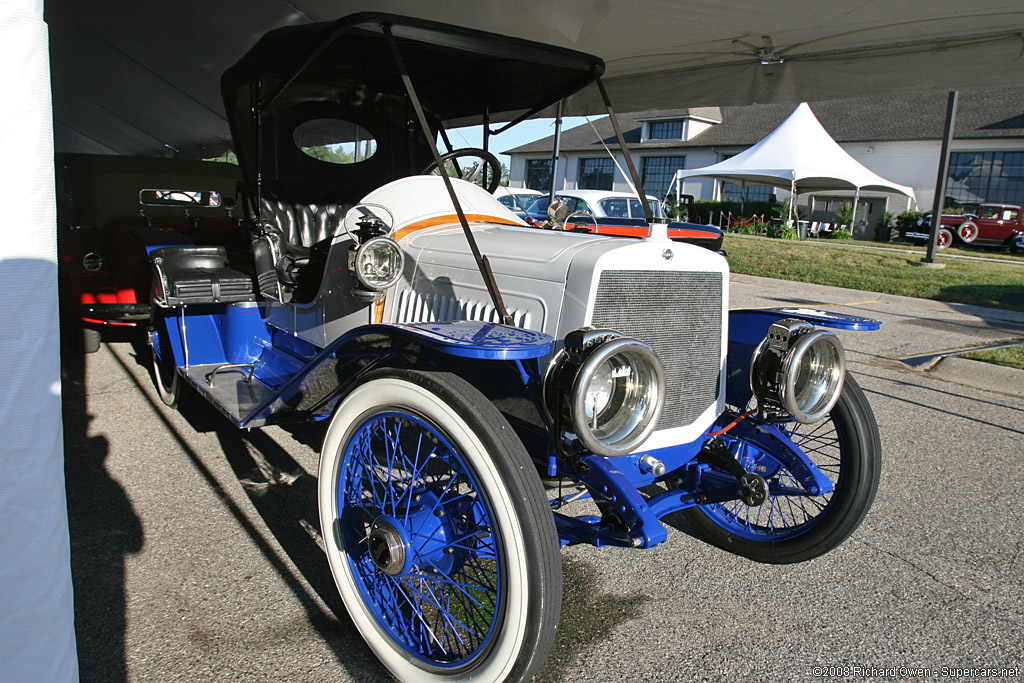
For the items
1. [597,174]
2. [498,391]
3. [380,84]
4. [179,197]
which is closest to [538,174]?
[597,174]

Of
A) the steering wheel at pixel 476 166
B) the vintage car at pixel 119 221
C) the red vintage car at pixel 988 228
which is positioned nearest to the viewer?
the steering wheel at pixel 476 166

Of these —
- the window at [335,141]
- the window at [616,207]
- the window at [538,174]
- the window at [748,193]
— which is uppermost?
the window at [538,174]

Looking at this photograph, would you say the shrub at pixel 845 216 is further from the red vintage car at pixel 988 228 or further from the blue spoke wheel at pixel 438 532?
the blue spoke wheel at pixel 438 532

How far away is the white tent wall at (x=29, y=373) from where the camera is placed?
1106mm

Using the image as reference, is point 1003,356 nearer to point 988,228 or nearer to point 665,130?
point 988,228

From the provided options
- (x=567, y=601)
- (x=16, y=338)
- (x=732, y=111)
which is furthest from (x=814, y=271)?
(x=732, y=111)

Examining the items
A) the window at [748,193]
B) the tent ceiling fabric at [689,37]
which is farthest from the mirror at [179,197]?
the window at [748,193]

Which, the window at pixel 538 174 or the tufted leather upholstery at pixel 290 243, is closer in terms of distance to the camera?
the tufted leather upholstery at pixel 290 243

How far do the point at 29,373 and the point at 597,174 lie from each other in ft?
119

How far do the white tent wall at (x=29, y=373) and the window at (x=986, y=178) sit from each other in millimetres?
32344

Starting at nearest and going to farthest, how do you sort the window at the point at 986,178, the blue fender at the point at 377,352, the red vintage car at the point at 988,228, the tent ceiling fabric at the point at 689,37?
1. the blue fender at the point at 377,352
2. the tent ceiling fabric at the point at 689,37
3. the red vintage car at the point at 988,228
4. the window at the point at 986,178

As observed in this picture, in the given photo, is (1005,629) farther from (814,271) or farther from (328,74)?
(814,271)

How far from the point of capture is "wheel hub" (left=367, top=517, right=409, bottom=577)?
1872 millimetres

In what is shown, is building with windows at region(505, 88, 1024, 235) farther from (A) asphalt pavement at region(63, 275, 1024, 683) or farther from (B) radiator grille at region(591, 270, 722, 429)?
(B) radiator grille at region(591, 270, 722, 429)
